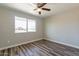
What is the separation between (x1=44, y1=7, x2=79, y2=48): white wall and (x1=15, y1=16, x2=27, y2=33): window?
1689 mm

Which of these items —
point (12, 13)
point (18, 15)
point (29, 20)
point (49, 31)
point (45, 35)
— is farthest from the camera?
point (45, 35)

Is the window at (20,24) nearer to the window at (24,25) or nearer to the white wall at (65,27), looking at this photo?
the window at (24,25)

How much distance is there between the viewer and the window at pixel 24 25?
3.44 m

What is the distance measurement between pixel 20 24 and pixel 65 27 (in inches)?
95.6

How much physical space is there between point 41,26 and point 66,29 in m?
1.94

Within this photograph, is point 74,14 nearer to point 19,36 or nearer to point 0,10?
point 19,36

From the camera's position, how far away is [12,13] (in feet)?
10.4

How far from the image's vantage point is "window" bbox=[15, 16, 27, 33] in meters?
3.40

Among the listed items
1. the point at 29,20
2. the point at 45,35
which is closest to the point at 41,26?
the point at 45,35

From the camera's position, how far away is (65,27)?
361 cm

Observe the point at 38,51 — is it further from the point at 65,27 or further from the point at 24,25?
the point at 65,27

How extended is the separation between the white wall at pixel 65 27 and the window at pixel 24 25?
110 centimetres

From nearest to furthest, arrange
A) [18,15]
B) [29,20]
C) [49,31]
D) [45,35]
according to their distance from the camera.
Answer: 1. [18,15]
2. [29,20]
3. [49,31]
4. [45,35]

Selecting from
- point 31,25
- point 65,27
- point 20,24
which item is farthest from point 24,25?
point 65,27
